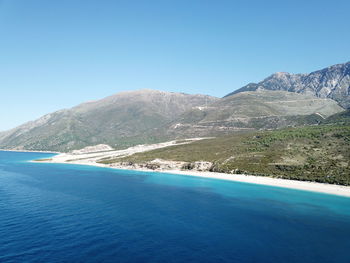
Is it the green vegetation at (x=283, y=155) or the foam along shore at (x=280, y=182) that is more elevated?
the green vegetation at (x=283, y=155)

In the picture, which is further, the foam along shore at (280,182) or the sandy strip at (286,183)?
the foam along shore at (280,182)

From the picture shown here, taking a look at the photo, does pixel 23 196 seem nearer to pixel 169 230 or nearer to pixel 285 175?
pixel 169 230

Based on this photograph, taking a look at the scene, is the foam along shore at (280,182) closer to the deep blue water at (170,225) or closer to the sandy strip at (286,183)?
the sandy strip at (286,183)

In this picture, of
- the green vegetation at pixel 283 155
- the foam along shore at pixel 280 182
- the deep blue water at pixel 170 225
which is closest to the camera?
the deep blue water at pixel 170 225

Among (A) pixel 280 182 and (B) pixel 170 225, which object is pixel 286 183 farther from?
(B) pixel 170 225

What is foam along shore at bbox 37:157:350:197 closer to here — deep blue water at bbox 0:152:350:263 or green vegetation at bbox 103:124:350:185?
green vegetation at bbox 103:124:350:185

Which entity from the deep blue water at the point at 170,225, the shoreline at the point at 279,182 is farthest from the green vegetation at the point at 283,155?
the deep blue water at the point at 170,225

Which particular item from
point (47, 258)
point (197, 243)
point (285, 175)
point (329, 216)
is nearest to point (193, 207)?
point (197, 243)
